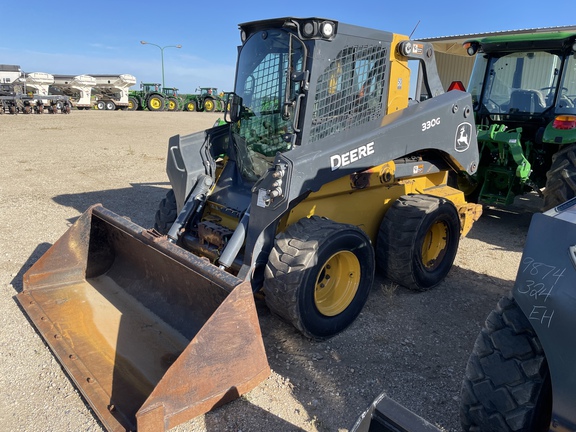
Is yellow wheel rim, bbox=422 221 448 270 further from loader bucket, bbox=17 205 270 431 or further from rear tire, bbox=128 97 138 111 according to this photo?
rear tire, bbox=128 97 138 111

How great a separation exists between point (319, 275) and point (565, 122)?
12.9ft

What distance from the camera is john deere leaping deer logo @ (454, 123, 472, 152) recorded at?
4477 millimetres

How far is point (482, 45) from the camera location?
6496 millimetres

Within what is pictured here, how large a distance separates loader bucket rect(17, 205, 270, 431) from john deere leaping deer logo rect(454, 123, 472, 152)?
2.91 m

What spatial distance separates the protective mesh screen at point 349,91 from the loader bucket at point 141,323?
1.55m

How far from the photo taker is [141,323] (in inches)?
134

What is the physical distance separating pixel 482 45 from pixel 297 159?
186 inches

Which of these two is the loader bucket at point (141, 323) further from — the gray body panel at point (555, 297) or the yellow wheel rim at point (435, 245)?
the yellow wheel rim at point (435, 245)

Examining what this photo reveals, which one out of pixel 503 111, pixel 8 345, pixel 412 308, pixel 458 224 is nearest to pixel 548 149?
pixel 503 111

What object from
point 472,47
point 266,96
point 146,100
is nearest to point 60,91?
point 146,100

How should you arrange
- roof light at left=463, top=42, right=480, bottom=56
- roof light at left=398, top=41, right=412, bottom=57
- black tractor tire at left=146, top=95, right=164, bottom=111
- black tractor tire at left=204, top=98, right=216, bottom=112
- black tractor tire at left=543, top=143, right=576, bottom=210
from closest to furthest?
1. roof light at left=398, top=41, right=412, bottom=57
2. black tractor tire at left=543, top=143, right=576, bottom=210
3. roof light at left=463, top=42, right=480, bottom=56
4. black tractor tire at left=146, top=95, right=164, bottom=111
5. black tractor tire at left=204, top=98, right=216, bottom=112

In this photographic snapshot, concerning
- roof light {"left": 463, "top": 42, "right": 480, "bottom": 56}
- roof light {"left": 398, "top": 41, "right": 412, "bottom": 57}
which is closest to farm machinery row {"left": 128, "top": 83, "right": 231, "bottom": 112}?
roof light {"left": 463, "top": 42, "right": 480, "bottom": 56}

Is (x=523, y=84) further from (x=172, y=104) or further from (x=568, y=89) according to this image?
(x=172, y=104)

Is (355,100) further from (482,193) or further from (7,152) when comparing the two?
(7,152)
